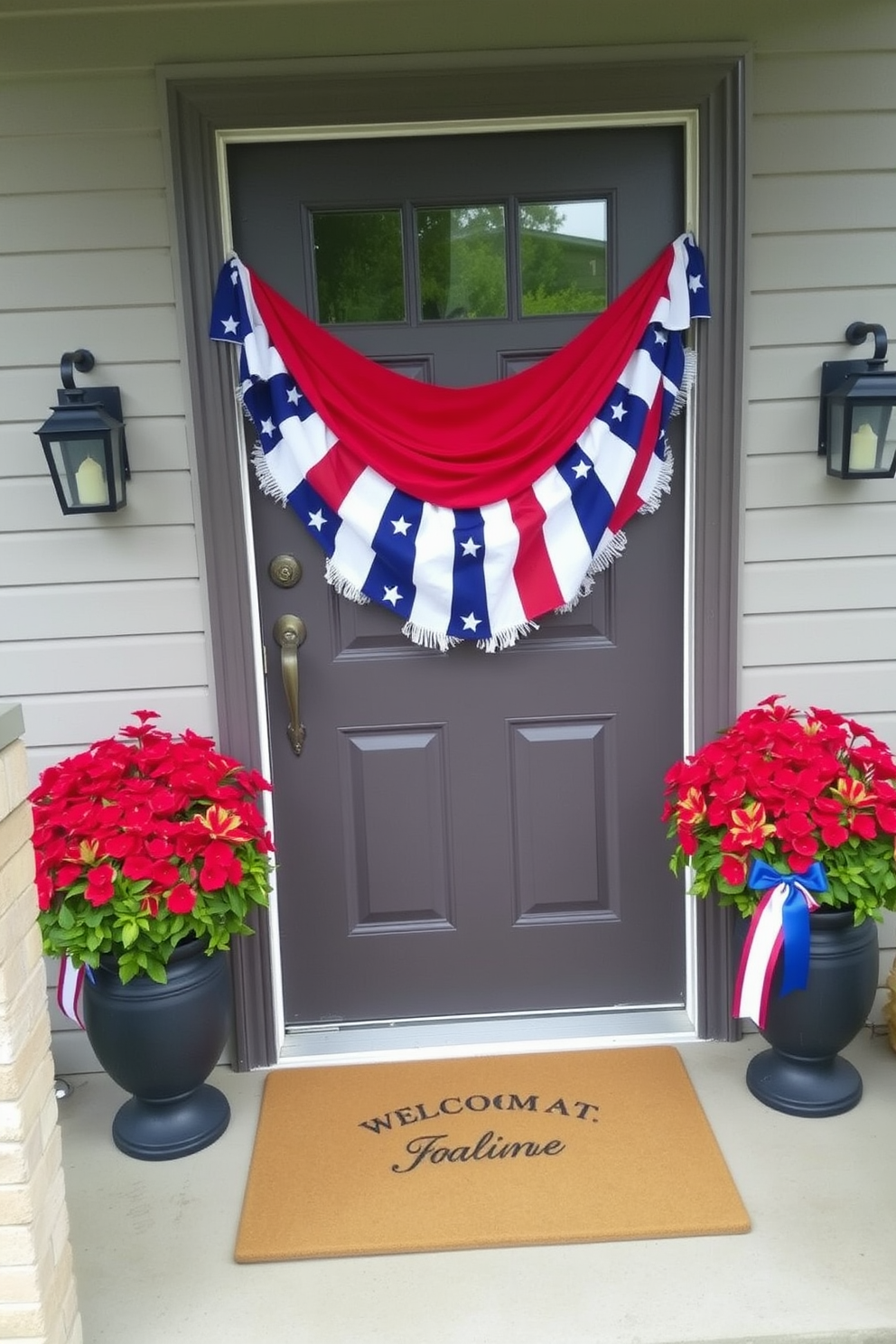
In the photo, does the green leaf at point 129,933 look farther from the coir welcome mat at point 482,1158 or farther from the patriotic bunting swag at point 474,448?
the patriotic bunting swag at point 474,448

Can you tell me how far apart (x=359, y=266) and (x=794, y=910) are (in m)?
1.64

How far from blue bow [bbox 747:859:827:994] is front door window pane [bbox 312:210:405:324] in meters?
1.43

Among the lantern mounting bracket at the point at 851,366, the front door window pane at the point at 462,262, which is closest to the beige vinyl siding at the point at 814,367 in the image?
the lantern mounting bracket at the point at 851,366

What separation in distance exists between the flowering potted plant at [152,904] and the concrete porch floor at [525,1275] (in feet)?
0.59

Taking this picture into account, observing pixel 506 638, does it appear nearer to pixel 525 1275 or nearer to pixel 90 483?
pixel 90 483

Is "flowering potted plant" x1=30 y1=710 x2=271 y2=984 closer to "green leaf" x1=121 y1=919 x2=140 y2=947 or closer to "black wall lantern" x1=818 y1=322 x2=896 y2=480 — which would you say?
"green leaf" x1=121 y1=919 x2=140 y2=947

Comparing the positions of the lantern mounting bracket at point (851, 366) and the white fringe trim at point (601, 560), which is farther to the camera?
the white fringe trim at point (601, 560)

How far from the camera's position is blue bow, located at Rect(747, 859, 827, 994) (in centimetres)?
225

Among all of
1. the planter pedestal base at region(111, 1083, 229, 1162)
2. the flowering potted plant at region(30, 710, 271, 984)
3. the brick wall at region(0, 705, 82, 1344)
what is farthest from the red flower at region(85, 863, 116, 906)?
the planter pedestal base at region(111, 1083, 229, 1162)

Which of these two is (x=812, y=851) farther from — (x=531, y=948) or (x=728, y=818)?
(x=531, y=948)

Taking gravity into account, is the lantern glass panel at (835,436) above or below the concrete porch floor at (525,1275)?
above

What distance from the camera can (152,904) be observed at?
2158 millimetres

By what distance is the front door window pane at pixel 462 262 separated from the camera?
2490 millimetres

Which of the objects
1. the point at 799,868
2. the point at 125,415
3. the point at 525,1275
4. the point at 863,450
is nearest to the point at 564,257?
the point at 863,450
